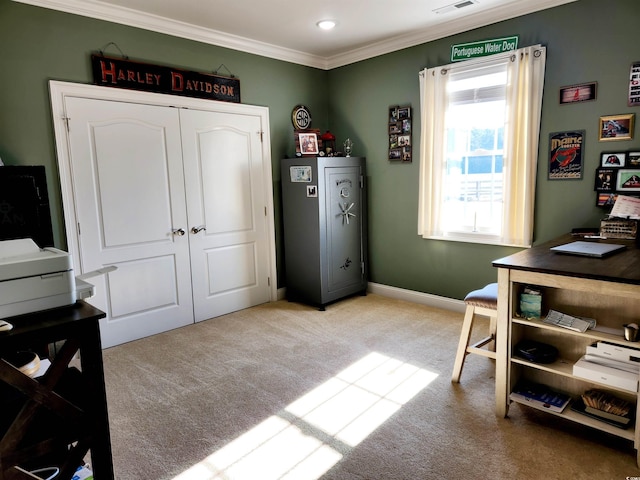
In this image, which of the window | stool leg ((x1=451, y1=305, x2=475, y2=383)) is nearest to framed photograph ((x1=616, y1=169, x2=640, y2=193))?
the window

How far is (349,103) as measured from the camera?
15.5ft

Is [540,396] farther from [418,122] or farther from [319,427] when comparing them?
[418,122]

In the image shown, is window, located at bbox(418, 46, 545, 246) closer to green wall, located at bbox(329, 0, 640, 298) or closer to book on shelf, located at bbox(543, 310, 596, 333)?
green wall, located at bbox(329, 0, 640, 298)

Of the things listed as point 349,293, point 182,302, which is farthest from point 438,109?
point 182,302

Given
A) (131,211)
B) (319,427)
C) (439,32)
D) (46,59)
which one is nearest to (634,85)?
(439,32)

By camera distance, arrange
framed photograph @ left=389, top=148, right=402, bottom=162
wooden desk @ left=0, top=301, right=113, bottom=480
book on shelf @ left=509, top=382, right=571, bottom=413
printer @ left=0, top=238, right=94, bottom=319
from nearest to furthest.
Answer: wooden desk @ left=0, top=301, right=113, bottom=480
printer @ left=0, top=238, right=94, bottom=319
book on shelf @ left=509, top=382, right=571, bottom=413
framed photograph @ left=389, top=148, right=402, bottom=162

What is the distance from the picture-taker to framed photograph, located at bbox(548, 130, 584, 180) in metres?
3.17

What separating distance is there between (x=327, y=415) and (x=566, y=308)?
1.45 m

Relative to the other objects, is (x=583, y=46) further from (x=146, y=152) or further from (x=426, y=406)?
(x=146, y=152)

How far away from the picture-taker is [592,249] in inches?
91.9

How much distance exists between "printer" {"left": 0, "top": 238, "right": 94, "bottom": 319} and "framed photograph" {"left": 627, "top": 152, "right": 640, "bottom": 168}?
3.47 m

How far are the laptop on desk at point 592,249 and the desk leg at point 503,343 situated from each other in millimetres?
447

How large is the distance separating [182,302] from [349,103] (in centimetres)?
282

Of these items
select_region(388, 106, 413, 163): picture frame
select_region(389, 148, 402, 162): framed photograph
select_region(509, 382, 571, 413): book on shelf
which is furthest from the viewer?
select_region(389, 148, 402, 162): framed photograph
